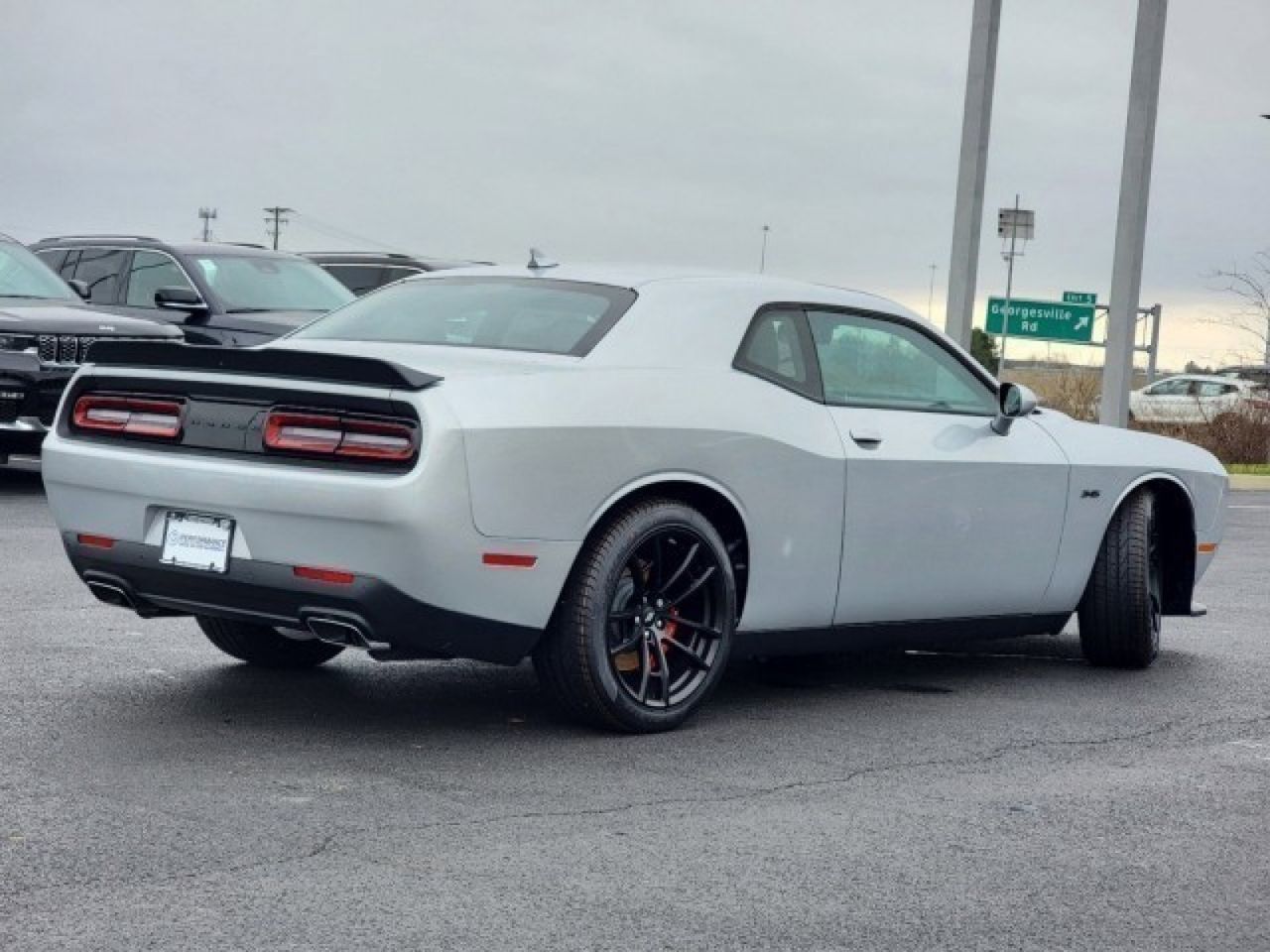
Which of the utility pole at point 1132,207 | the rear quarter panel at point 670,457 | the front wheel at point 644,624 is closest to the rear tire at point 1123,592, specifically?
the rear quarter panel at point 670,457

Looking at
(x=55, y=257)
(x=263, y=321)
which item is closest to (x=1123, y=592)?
(x=263, y=321)

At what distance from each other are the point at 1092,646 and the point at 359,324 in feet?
11.0

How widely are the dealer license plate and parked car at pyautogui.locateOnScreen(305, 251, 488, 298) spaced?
15.8 metres

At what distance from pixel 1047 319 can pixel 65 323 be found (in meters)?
27.5

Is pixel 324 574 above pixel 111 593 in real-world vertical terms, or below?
above

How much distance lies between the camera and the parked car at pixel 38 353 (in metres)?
14.6

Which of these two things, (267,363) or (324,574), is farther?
(267,363)

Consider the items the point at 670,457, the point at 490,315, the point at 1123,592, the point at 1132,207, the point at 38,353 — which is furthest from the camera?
the point at 1132,207

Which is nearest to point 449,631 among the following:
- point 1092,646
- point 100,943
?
point 100,943

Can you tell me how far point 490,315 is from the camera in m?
7.23

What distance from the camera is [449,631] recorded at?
20.6 feet

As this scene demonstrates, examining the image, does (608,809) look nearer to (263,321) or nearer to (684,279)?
(684,279)

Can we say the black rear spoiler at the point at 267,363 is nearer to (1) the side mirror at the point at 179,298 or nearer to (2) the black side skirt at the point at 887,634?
(2) the black side skirt at the point at 887,634

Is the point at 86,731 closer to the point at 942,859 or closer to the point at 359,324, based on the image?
the point at 359,324
